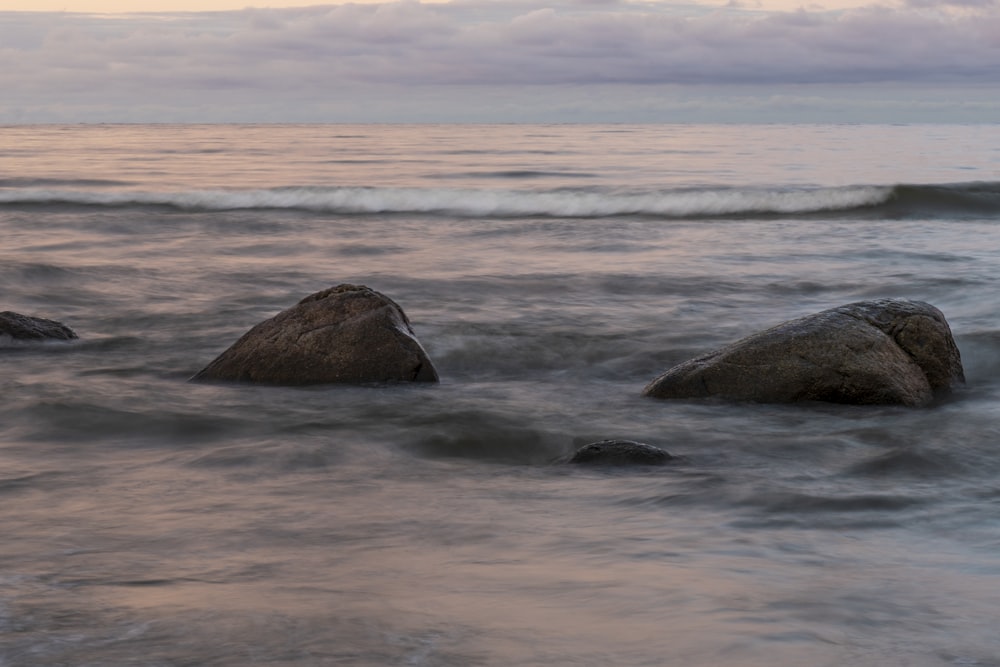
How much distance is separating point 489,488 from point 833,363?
264 cm

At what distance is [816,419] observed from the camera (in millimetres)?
6586

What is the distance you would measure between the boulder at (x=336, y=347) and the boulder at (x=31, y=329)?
2104mm

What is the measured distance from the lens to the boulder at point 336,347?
7422 mm

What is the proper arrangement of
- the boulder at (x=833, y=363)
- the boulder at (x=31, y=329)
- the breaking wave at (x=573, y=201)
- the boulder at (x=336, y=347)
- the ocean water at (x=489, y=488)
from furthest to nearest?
the breaking wave at (x=573, y=201) → the boulder at (x=31, y=329) → the boulder at (x=336, y=347) → the boulder at (x=833, y=363) → the ocean water at (x=489, y=488)

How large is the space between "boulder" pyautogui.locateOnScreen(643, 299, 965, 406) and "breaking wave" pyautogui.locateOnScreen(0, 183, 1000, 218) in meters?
14.8

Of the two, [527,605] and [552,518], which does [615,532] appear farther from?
[527,605]

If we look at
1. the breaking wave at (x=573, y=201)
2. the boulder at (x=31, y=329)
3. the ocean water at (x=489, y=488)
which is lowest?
the ocean water at (x=489, y=488)

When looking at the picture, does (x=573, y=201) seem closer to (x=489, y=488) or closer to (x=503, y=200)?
(x=503, y=200)

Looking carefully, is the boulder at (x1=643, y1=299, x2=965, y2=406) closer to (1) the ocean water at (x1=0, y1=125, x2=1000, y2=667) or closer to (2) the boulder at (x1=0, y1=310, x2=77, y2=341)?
(1) the ocean water at (x1=0, y1=125, x2=1000, y2=667)

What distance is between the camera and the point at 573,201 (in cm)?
2302

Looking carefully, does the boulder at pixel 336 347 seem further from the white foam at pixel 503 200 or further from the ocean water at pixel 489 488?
the white foam at pixel 503 200

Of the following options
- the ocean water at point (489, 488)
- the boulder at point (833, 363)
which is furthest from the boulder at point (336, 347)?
the boulder at point (833, 363)

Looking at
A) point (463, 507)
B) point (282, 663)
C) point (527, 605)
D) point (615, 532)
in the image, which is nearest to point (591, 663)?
point (527, 605)

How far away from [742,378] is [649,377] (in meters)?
1.37
